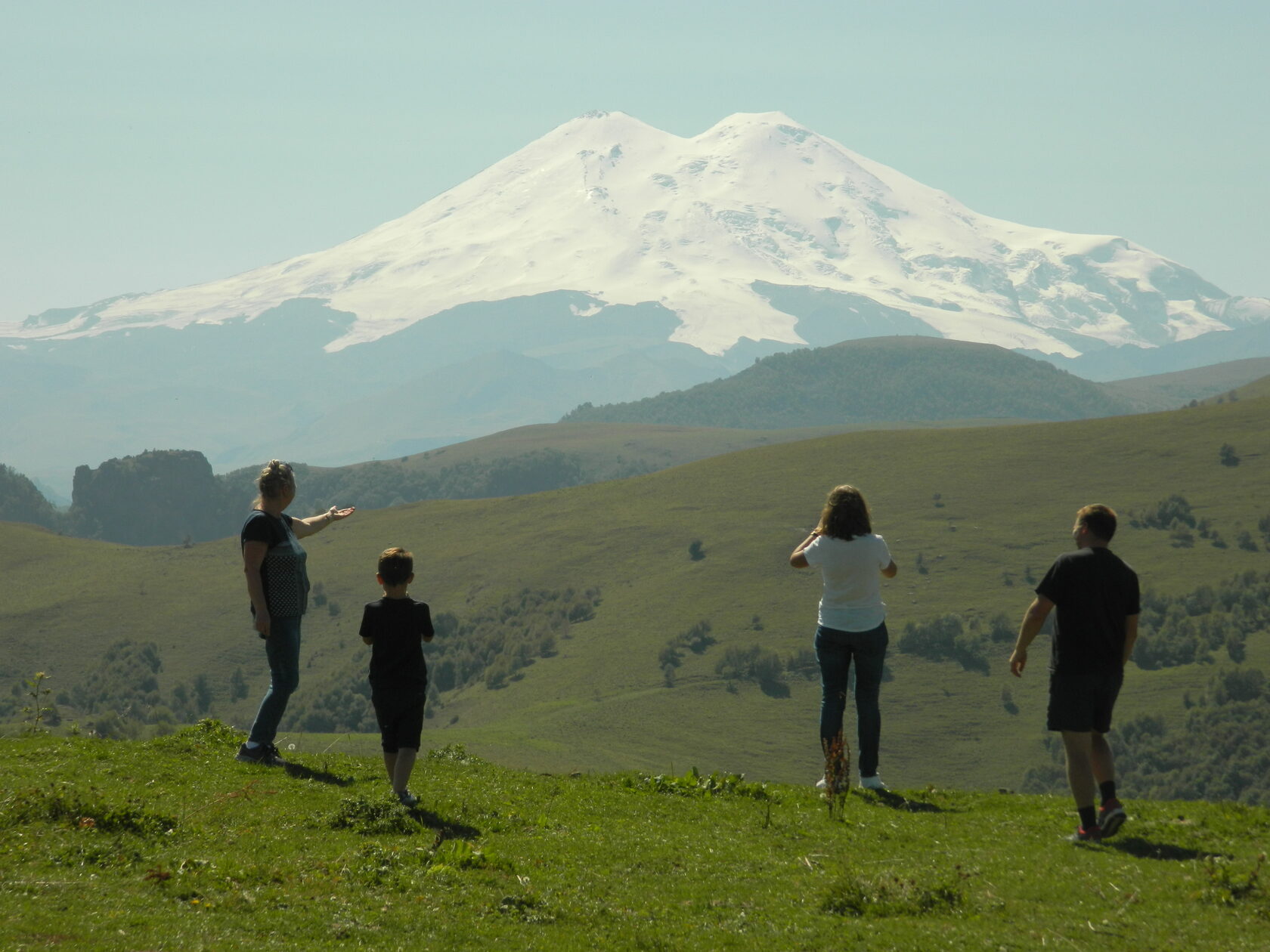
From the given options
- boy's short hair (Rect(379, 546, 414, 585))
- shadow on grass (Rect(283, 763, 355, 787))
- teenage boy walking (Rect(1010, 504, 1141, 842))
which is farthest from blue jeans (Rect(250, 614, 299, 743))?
teenage boy walking (Rect(1010, 504, 1141, 842))

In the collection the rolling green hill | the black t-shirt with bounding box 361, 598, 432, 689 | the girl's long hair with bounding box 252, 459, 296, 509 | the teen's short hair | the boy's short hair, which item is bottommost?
the rolling green hill

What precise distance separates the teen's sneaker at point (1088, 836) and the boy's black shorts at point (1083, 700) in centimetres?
66

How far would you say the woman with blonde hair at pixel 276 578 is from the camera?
10.1 metres

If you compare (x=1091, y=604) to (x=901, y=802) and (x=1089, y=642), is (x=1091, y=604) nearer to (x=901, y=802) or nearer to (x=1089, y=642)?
(x=1089, y=642)

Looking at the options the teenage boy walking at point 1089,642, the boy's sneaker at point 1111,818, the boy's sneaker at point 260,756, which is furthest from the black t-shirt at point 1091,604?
the boy's sneaker at point 260,756

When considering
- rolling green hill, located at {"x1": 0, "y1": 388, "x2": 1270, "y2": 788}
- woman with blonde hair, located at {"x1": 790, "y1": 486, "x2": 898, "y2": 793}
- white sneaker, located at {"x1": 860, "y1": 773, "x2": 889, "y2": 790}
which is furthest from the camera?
rolling green hill, located at {"x1": 0, "y1": 388, "x2": 1270, "y2": 788}

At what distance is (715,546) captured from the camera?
12825 centimetres

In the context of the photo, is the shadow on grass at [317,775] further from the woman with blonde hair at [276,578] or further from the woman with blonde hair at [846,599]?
the woman with blonde hair at [846,599]

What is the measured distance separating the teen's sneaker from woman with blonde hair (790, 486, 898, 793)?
66.1 inches

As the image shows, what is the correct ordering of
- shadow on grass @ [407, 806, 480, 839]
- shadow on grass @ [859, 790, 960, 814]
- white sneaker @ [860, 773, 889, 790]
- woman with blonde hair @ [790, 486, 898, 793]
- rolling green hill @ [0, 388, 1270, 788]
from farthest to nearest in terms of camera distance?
rolling green hill @ [0, 388, 1270, 788] → white sneaker @ [860, 773, 889, 790] → shadow on grass @ [859, 790, 960, 814] → woman with blonde hair @ [790, 486, 898, 793] → shadow on grass @ [407, 806, 480, 839]

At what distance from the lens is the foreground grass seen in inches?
260

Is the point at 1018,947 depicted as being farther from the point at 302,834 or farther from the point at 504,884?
the point at 302,834

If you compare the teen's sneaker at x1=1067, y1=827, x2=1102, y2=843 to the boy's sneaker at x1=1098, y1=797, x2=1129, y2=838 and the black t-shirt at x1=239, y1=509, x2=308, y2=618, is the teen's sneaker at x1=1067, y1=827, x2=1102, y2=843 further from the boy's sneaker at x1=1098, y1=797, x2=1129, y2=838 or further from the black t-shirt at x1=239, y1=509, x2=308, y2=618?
the black t-shirt at x1=239, y1=509, x2=308, y2=618

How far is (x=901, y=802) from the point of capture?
34.0 feet
